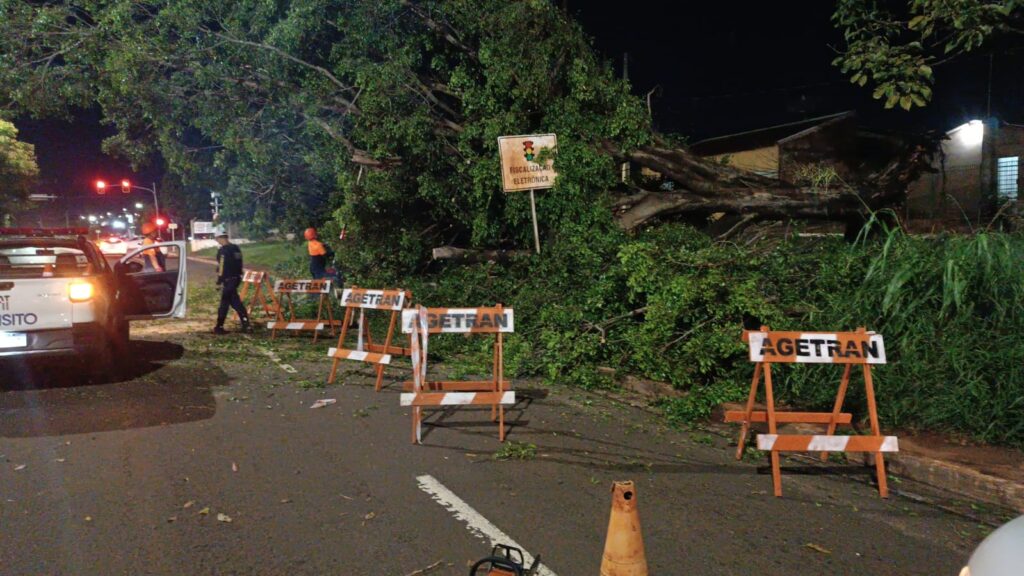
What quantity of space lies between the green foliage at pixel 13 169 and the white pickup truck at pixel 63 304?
30.1 meters

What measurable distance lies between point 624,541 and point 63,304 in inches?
275

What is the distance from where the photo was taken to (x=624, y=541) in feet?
10.7

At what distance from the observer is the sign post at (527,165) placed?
36.8ft

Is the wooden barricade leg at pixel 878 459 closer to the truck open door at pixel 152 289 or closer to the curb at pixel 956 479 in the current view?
the curb at pixel 956 479

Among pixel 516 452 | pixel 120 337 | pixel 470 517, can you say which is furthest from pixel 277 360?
pixel 470 517

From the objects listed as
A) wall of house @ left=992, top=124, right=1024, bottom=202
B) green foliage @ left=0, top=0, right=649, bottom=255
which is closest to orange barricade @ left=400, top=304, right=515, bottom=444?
green foliage @ left=0, top=0, right=649, bottom=255

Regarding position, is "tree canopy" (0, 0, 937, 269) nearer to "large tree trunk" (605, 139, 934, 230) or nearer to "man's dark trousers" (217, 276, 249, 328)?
"large tree trunk" (605, 139, 934, 230)

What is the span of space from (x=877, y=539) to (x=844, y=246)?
15.1 feet

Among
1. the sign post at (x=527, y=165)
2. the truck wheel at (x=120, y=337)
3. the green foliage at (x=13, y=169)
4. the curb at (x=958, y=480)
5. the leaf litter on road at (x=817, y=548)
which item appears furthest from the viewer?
the green foliage at (x=13, y=169)

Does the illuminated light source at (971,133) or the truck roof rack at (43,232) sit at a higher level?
the illuminated light source at (971,133)

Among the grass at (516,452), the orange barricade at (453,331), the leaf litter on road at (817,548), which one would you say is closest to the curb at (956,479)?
the leaf litter on road at (817,548)

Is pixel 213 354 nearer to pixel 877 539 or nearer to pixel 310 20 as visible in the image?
pixel 310 20

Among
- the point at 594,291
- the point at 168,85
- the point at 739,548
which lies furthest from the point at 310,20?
the point at 739,548

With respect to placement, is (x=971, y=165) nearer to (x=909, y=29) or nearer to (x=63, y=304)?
(x=909, y=29)
